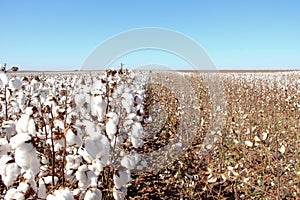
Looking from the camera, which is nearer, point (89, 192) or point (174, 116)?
point (89, 192)

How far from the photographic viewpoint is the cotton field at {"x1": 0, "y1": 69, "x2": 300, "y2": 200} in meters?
1.92

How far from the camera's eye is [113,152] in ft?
8.78

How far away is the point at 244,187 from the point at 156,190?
1233mm

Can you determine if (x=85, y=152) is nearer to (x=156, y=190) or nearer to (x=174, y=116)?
(x=156, y=190)

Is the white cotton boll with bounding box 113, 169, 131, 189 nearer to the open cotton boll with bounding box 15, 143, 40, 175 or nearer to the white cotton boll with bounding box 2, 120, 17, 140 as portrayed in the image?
the open cotton boll with bounding box 15, 143, 40, 175

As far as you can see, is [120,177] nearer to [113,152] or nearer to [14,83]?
[113,152]

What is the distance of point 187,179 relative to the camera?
14.5ft

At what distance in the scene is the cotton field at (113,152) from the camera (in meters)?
1.92

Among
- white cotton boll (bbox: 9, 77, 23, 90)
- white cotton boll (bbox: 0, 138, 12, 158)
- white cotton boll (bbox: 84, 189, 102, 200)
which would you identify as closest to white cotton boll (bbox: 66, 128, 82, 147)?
white cotton boll (bbox: 84, 189, 102, 200)

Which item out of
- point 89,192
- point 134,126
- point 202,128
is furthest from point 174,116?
point 89,192

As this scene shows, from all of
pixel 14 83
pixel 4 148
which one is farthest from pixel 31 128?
pixel 14 83

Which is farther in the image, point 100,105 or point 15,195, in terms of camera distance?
point 100,105

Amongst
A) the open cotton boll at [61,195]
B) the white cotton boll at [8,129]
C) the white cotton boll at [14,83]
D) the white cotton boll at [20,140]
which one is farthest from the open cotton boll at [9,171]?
the white cotton boll at [14,83]

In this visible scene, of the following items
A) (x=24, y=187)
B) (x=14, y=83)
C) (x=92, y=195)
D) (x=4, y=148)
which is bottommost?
(x=92, y=195)
